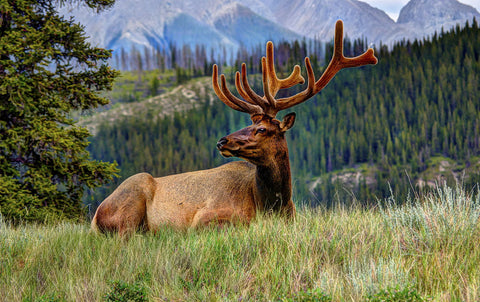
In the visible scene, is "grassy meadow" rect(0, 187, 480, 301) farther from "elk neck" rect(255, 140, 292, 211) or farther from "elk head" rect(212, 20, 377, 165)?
"elk head" rect(212, 20, 377, 165)

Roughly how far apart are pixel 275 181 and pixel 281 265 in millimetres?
2029

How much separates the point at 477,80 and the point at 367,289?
355 feet

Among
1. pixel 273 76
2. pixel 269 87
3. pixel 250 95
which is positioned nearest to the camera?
pixel 269 87

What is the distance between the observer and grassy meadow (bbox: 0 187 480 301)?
12.5ft

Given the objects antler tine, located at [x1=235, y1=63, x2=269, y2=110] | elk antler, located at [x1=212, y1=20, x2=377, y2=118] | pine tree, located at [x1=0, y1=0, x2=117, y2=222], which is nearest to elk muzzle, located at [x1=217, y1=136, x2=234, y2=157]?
elk antler, located at [x1=212, y1=20, x2=377, y2=118]

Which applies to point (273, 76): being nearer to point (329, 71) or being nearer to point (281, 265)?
point (329, 71)

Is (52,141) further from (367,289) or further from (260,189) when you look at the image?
(367,289)

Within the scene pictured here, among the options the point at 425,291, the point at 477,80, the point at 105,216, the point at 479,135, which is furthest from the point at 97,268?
the point at 477,80

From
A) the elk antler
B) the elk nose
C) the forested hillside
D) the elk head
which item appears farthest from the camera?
the forested hillside

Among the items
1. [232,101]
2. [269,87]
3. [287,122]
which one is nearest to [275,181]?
[287,122]

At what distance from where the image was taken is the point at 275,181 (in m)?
6.16

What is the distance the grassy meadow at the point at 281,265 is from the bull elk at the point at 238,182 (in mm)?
816

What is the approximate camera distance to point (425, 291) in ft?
12.4

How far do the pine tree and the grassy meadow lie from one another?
150 inches
